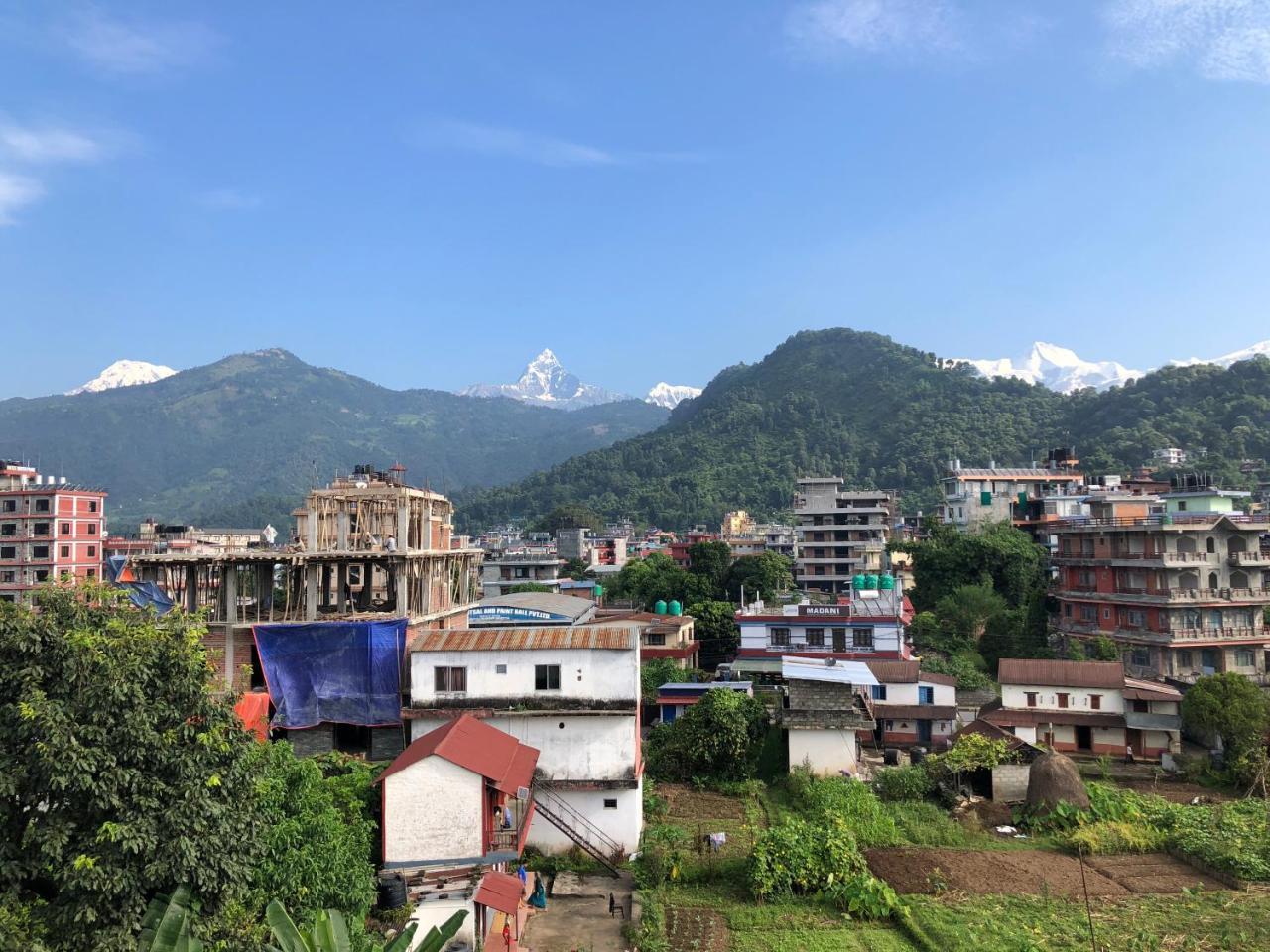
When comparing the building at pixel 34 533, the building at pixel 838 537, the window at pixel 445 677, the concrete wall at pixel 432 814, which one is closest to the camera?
the concrete wall at pixel 432 814

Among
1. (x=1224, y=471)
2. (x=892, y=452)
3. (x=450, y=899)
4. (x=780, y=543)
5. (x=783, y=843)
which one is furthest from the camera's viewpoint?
(x=892, y=452)

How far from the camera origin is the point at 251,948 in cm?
1152

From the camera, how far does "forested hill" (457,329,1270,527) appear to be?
95312 mm

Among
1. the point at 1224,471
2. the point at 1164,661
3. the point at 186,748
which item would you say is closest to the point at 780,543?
the point at 1224,471

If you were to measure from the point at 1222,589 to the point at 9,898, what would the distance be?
46269 millimetres

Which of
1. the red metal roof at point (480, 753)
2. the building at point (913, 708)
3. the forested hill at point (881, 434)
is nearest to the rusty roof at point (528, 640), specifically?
the red metal roof at point (480, 753)

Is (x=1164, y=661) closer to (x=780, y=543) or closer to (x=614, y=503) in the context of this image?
(x=780, y=543)

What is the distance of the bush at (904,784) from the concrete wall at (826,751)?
161 cm

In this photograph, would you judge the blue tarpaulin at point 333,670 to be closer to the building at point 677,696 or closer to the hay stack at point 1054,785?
the building at point 677,696

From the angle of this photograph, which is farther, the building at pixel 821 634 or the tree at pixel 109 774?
the building at pixel 821 634

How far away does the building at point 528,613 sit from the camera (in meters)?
30.9

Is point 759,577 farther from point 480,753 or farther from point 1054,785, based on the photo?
point 480,753

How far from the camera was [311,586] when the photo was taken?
27.2 meters

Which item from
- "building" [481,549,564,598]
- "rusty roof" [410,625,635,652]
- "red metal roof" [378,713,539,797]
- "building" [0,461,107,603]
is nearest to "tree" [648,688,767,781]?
"rusty roof" [410,625,635,652]
